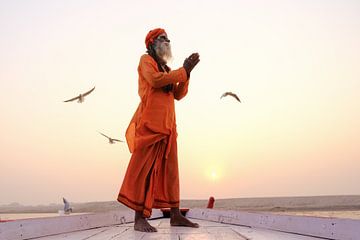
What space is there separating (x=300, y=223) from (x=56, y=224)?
5.94ft

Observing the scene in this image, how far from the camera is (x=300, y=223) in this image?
302cm

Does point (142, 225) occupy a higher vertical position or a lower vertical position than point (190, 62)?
lower

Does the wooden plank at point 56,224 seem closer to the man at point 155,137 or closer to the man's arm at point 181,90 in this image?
the man at point 155,137

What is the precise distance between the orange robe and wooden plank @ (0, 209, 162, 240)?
0.41 metres

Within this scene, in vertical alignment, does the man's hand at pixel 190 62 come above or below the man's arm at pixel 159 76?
above

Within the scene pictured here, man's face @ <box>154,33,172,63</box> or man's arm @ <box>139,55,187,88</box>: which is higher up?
man's face @ <box>154,33,172,63</box>

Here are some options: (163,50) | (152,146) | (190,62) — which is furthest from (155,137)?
(163,50)

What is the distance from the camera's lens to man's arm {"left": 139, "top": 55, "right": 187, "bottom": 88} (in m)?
3.59

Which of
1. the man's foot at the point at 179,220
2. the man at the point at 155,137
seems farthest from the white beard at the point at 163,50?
the man's foot at the point at 179,220

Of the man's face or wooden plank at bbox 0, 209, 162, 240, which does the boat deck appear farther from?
the man's face

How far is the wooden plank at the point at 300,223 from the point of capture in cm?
252

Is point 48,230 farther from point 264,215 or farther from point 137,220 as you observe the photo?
point 264,215

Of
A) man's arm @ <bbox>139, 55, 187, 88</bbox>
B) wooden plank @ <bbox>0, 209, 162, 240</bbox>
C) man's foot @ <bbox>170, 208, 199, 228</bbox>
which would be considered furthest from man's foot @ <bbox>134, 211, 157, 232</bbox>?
man's arm @ <bbox>139, 55, 187, 88</bbox>

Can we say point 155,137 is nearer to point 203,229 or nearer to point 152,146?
point 152,146
